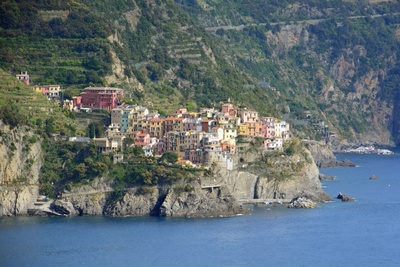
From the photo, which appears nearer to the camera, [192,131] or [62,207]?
[62,207]

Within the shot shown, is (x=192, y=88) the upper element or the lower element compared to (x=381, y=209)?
upper

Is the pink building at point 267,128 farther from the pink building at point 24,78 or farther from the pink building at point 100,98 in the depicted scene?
the pink building at point 24,78

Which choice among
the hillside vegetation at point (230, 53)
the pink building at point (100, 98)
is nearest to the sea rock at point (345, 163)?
the hillside vegetation at point (230, 53)

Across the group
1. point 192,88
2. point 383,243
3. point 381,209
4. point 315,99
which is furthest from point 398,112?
point 383,243

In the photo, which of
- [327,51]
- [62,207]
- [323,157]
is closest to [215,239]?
[62,207]

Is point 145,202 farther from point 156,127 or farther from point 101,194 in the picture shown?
point 156,127

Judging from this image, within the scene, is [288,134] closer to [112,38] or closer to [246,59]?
[112,38]
